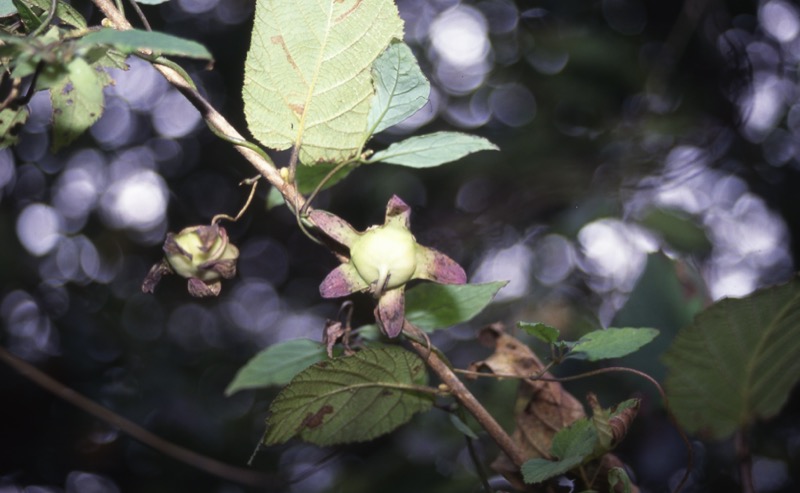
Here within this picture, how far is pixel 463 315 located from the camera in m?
0.54

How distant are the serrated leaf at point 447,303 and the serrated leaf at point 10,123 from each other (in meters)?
0.31

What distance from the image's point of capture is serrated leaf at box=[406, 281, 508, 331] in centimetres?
53

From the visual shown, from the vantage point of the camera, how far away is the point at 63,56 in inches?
12.9

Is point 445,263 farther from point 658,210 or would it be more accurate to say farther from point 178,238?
point 658,210

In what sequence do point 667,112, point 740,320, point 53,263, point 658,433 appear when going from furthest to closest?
point 53,263
point 667,112
point 658,433
point 740,320

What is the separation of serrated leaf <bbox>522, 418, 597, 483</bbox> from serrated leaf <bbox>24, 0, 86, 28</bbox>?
41cm

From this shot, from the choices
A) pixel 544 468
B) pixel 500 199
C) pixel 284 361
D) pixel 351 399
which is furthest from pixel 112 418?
pixel 500 199

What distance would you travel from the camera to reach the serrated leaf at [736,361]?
531 mm

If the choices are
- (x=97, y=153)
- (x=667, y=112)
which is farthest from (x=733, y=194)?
(x=97, y=153)

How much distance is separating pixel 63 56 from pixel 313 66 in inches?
5.9

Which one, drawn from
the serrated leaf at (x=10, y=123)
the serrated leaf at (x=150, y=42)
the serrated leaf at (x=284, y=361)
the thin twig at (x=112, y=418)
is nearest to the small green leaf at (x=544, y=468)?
the serrated leaf at (x=284, y=361)

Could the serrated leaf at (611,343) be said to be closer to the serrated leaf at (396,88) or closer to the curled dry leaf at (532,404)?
the curled dry leaf at (532,404)

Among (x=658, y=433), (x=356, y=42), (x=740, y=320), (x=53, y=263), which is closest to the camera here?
(x=356, y=42)

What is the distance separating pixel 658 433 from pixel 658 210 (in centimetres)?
A: 86
